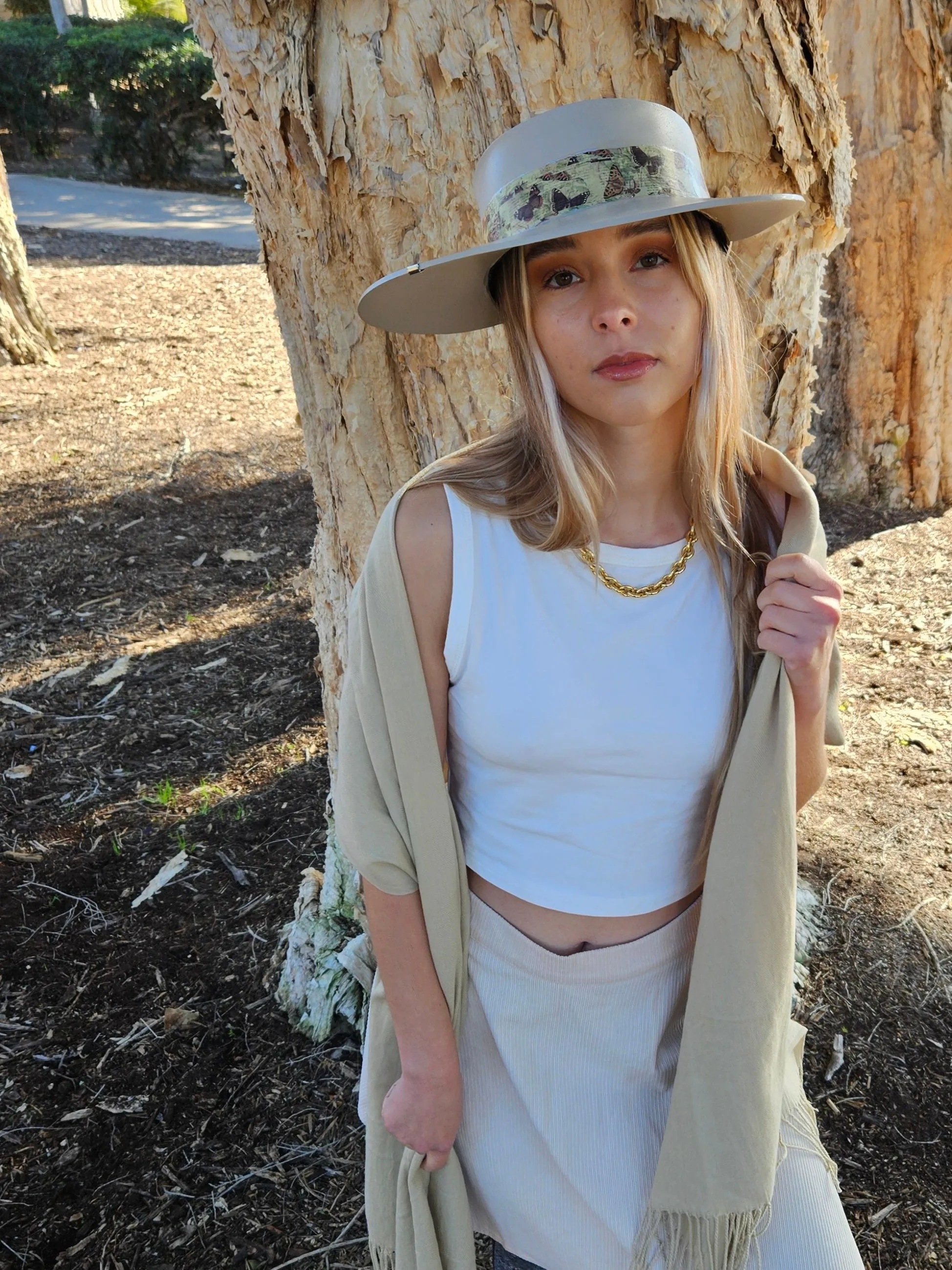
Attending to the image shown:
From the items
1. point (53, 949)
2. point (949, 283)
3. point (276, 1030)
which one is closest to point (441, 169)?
point (276, 1030)

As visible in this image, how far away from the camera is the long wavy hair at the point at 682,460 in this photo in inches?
61.2

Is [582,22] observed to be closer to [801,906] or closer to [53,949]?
[801,906]

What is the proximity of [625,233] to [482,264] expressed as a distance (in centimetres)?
22

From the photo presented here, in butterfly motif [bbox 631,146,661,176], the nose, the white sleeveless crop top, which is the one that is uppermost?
butterfly motif [bbox 631,146,661,176]

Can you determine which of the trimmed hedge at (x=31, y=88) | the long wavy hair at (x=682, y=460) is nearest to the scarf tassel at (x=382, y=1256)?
the long wavy hair at (x=682, y=460)

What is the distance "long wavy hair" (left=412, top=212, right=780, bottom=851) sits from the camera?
1.55 metres

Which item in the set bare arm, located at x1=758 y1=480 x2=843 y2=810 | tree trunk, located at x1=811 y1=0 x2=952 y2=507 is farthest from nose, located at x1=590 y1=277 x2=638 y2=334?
tree trunk, located at x1=811 y1=0 x2=952 y2=507

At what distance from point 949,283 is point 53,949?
201 inches

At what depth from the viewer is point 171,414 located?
7.43 metres

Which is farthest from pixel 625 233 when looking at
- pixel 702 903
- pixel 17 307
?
pixel 17 307

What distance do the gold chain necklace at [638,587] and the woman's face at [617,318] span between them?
0.69 feet

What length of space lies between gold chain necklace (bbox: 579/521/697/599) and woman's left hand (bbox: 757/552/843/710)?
0.13 m

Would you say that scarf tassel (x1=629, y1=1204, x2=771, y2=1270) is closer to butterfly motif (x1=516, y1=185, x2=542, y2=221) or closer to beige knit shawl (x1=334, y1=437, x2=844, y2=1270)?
beige knit shawl (x1=334, y1=437, x2=844, y2=1270)

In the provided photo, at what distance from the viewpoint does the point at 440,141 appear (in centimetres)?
204
